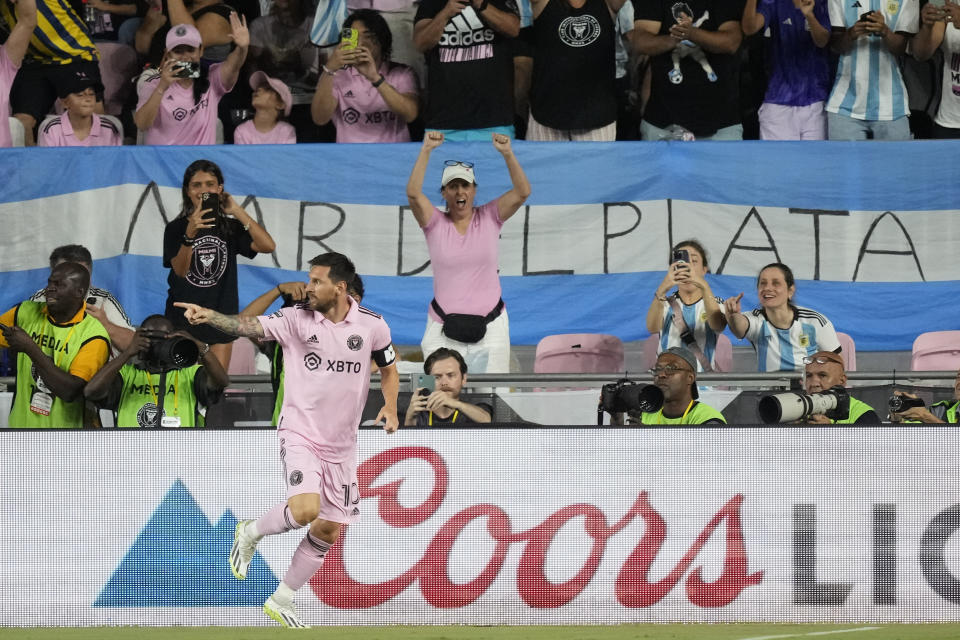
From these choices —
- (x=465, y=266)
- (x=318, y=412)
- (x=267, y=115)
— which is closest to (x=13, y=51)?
(x=267, y=115)

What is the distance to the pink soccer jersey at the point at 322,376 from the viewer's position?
7602 millimetres

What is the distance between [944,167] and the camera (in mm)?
11273

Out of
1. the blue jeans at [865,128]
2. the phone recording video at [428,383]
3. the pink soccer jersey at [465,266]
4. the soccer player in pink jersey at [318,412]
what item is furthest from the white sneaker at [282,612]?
the blue jeans at [865,128]

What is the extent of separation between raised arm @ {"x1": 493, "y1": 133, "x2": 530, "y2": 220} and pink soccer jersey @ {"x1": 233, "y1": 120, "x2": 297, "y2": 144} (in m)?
2.61

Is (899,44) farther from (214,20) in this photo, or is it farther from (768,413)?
(214,20)

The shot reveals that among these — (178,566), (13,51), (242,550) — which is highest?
(13,51)

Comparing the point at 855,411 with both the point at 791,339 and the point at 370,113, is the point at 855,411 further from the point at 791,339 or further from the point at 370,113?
the point at 370,113

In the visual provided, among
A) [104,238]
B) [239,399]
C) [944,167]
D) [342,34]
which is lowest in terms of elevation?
[239,399]

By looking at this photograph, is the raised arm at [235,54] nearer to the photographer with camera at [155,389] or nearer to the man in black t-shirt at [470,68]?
the man in black t-shirt at [470,68]

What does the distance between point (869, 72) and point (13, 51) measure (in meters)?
7.25

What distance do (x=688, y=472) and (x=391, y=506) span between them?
174 cm

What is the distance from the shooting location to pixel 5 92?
12.0 meters

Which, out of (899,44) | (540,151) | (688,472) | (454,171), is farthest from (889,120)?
(688,472)

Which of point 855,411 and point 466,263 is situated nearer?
point 855,411
